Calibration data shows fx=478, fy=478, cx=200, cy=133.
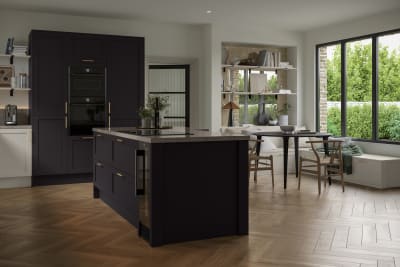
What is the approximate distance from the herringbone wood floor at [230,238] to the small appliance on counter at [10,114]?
4.71ft

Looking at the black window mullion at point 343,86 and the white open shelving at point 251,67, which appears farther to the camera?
the white open shelving at point 251,67

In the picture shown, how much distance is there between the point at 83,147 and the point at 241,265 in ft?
14.7

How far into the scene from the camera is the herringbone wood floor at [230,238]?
3598 millimetres

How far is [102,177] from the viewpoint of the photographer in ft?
18.6

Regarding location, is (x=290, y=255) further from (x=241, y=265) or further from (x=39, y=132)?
(x=39, y=132)

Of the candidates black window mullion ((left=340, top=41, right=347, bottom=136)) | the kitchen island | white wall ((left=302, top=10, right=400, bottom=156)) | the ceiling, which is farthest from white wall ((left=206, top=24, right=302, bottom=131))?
the kitchen island

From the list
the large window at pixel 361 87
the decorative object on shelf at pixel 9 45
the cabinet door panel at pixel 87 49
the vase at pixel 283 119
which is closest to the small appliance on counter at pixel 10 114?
the decorative object on shelf at pixel 9 45

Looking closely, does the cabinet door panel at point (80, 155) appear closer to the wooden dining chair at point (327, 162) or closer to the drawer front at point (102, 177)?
the drawer front at point (102, 177)

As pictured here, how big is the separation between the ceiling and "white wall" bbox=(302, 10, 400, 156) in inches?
6.9

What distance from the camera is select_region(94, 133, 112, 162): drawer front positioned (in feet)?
17.5

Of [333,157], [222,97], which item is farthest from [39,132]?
[333,157]

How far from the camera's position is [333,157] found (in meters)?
6.79

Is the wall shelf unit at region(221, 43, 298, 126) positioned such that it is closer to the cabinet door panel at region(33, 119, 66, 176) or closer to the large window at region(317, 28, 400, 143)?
the large window at region(317, 28, 400, 143)

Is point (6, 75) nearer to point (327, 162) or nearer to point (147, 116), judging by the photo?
point (147, 116)
